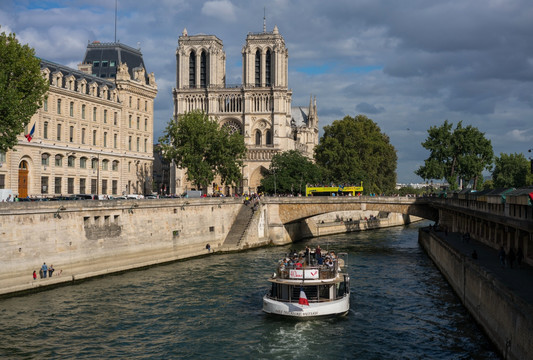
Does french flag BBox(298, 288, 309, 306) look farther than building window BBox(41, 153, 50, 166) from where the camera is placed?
No

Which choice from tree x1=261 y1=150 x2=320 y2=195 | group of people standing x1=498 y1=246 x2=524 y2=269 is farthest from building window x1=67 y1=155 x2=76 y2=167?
group of people standing x1=498 y1=246 x2=524 y2=269

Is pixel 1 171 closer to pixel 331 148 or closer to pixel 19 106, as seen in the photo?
pixel 19 106

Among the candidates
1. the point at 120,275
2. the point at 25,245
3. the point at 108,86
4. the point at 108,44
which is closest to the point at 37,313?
the point at 25,245

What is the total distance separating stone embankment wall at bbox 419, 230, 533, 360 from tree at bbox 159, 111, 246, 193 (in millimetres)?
46644

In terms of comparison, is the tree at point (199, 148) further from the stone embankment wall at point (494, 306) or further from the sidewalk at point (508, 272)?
the stone embankment wall at point (494, 306)

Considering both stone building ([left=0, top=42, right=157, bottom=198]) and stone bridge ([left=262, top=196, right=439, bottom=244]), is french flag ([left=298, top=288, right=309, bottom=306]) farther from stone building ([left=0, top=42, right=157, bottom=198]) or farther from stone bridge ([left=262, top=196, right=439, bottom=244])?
stone bridge ([left=262, top=196, right=439, bottom=244])

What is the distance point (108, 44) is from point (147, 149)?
16.7 metres

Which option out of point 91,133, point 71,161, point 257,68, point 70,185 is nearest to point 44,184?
point 70,185

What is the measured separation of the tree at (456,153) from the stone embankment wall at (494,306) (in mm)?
64303

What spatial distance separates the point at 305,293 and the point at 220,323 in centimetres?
539

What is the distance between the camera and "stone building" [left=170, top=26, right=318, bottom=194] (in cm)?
14038

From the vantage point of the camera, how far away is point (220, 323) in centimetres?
3425

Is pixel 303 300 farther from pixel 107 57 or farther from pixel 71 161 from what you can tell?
pixel 107 57

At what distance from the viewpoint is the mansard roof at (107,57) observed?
88.0 metres
